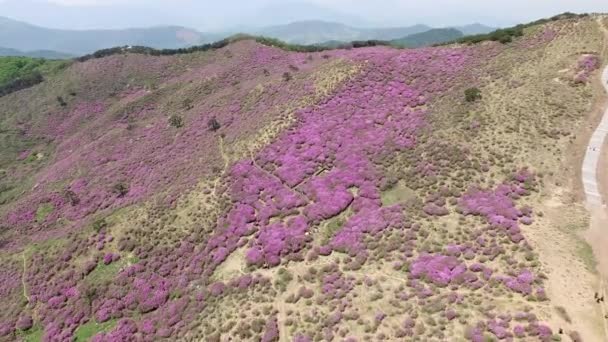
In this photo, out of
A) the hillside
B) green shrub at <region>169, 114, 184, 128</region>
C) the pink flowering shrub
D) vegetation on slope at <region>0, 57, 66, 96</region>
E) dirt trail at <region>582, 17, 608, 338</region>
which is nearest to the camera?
dirt trail at <region>582, 17, 608, 338</region>

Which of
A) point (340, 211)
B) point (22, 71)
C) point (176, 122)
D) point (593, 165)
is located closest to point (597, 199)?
point (593, 165)

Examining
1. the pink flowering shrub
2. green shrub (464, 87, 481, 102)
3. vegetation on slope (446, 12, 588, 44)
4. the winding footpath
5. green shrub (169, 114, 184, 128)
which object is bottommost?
the pink flowering shrub

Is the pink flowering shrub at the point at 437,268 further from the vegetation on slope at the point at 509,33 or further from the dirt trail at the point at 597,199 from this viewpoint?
the vegetation on slope at the point at 509,33

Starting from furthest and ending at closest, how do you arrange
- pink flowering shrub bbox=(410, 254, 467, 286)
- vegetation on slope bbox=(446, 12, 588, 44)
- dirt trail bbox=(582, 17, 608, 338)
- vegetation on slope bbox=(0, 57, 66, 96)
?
vegetation on slope bbox=(0, 57, 66, 96) → vegetation on slope bbox=(446, 12, 588, 44) → pink flowering shrub bbox=(410, 254, 467, 286) → dirt trail bbox=(582, 17, 608, 338)

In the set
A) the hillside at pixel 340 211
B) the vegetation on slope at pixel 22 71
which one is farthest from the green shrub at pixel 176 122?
the vegetation on slope at pixel 22 71

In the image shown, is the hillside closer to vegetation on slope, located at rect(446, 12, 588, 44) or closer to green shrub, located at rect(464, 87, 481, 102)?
green shrub, located at rect(464, 87, 481, 102)

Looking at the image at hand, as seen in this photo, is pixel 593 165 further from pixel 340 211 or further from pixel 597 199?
pixel 340 211

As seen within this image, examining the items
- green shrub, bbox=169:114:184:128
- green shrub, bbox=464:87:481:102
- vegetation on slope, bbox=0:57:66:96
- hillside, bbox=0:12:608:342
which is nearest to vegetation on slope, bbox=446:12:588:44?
hillside, bbox=0:12:608:342
